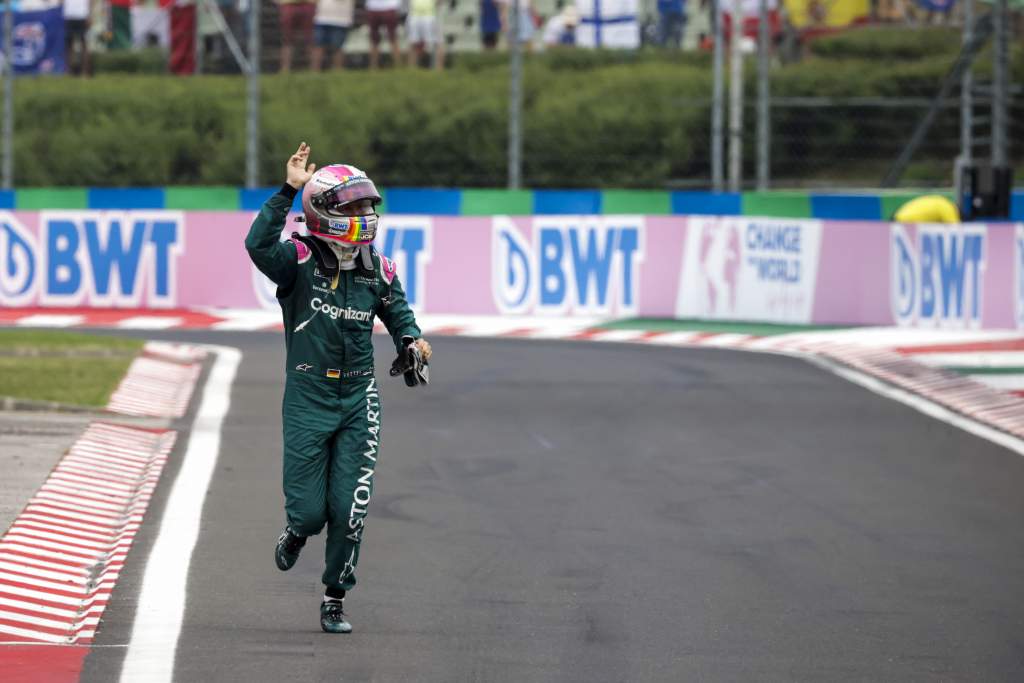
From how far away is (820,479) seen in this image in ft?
40.8

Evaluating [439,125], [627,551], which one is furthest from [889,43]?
[627,551]

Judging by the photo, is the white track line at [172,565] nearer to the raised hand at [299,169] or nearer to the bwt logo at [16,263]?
the raised hand at [299,169]

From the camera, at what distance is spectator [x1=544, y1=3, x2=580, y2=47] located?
26312mm

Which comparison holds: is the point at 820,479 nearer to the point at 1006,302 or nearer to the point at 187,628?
the point at 187,628

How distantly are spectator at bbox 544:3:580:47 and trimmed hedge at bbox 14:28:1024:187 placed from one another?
22 centimetres

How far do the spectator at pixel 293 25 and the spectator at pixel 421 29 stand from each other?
1.28m

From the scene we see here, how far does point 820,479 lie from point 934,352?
822 centimetres

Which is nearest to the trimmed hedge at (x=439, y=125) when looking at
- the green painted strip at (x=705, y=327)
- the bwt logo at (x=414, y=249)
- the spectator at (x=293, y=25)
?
the spectator at (x=293, y=25)

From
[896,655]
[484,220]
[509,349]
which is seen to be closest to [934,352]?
[509,349]

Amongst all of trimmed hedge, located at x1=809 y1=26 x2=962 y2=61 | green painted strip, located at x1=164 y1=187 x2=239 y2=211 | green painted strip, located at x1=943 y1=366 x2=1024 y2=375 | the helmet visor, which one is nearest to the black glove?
the helmet visor

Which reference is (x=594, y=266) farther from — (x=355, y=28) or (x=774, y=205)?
(x=355, y=28)

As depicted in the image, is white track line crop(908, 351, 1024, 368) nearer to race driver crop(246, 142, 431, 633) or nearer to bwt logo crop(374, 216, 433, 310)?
bwt logo crop(374, 216, 433, 310)

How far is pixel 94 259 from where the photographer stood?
25.1 m

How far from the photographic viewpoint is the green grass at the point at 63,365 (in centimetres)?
1553
